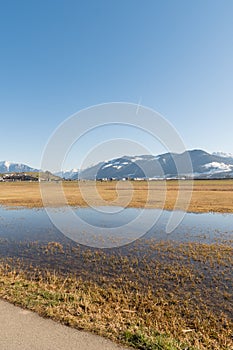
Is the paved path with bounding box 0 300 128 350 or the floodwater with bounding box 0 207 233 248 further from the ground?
the paved path with bounding box 0 300 128 350

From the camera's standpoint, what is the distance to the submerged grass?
6.65 m

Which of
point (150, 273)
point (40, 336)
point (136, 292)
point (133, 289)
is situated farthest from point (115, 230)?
point (40, 336)

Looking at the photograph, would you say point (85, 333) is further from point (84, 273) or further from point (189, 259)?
point (189, 259)

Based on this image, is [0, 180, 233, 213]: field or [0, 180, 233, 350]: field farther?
[0, 180, 233, 213]: field

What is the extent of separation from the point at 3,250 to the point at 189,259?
12114 mm

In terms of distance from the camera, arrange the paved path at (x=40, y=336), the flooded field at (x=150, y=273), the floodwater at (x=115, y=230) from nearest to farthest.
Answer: the paved path at (x=40, y=336)
the flooded field at (x=150, y=273)
the floodwater at (x=115, y=230)

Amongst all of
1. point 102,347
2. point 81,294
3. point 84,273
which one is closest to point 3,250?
point 84,273

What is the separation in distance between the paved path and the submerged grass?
305 mm

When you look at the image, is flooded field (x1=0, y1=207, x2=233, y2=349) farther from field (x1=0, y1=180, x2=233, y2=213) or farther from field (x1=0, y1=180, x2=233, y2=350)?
field (x1=0, y1=180, x2=233, y2=213)

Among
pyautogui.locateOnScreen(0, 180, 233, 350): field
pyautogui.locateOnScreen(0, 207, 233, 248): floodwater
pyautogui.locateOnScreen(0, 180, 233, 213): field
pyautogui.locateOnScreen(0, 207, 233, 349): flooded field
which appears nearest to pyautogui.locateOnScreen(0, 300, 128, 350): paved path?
pyautogui.locateOnScreen(0, 180, 233, 350): field

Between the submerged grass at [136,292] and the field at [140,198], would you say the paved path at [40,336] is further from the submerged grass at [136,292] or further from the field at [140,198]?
the field at [140,198]

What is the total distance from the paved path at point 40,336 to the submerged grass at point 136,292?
0.30 m

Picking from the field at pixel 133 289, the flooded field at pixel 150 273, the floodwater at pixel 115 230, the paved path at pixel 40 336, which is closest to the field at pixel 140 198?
the floodwater at pixel 115 230

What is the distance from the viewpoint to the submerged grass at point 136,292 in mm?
6652
